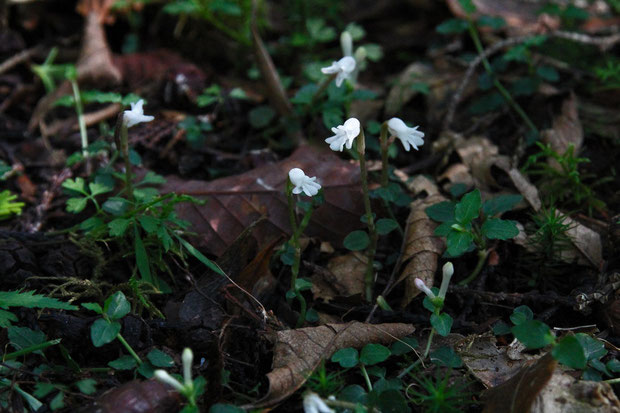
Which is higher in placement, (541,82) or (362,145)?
(362,145)

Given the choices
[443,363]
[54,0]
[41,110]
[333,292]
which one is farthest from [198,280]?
[54,0]

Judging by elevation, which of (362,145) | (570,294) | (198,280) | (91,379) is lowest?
(570,294)

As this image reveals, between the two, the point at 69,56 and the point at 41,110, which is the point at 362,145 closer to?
the point at 41,110

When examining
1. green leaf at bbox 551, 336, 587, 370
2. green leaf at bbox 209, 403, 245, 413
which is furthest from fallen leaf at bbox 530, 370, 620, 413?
green leaf at bbox 209, 403, 245, 413

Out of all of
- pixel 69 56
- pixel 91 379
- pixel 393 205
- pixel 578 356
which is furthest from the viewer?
pixel 69 56

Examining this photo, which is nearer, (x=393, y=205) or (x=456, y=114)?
(x=393, y=205)

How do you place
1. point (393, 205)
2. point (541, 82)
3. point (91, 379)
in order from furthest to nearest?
point (541, 82) → point (393, 205) → point (91, 379)

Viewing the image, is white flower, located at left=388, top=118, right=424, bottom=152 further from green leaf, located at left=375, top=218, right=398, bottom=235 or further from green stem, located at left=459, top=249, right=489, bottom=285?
green stem, located at left=459, top=249, right=489, bottom=285
